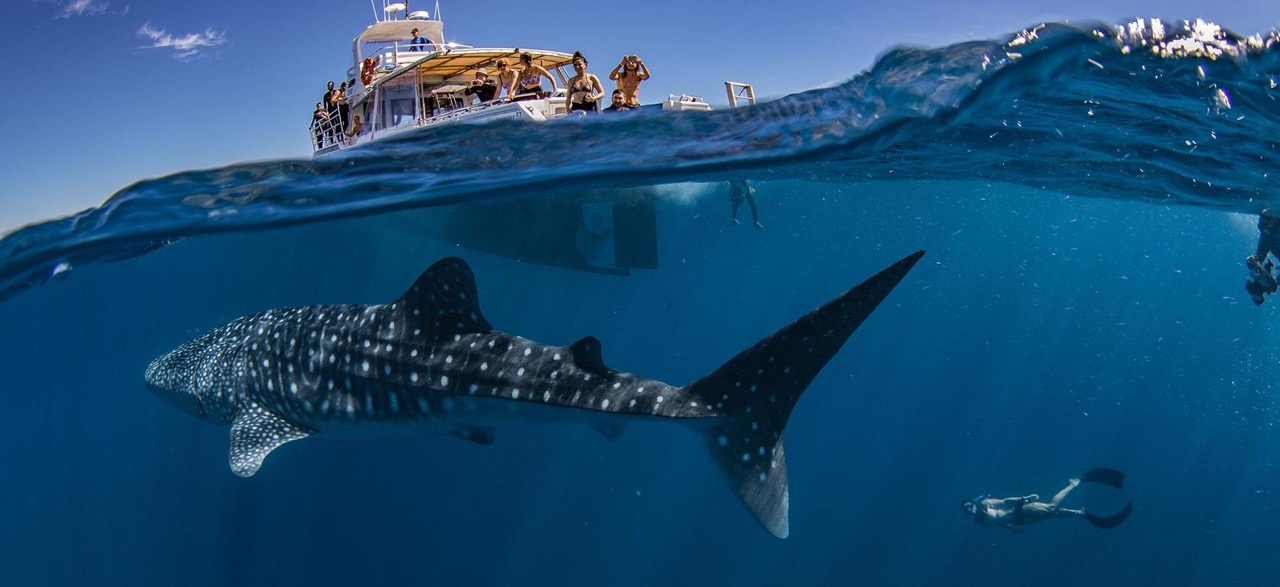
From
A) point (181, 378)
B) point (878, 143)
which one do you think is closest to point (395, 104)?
point (181, 378)

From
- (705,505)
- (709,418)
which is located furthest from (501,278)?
(709,418)

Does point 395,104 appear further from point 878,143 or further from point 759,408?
point 759,408

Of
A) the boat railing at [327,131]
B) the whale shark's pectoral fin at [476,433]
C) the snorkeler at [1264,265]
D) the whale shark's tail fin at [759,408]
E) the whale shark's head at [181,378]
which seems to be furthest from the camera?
the snorkeler at [1264,265]

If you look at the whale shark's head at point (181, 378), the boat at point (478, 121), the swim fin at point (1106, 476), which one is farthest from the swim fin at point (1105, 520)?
the whale shark's head at point (181, 378)

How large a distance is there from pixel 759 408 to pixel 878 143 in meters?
10.2

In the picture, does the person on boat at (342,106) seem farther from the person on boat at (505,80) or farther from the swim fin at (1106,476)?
the swim fin at (1106,476)

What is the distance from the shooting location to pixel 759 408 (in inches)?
227

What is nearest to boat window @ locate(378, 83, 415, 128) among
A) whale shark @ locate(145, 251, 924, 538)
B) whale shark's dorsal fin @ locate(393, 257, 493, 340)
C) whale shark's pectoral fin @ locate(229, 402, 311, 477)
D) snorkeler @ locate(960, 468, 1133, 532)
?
whale shark @ locate(145, 251, 924, 538)

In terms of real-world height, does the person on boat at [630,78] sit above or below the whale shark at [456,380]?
above

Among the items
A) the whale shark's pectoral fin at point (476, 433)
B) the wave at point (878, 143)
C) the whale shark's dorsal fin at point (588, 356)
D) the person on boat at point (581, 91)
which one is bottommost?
the whale shark's pectoral fin at point (476, 433)

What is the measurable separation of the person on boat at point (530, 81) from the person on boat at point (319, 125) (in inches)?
196

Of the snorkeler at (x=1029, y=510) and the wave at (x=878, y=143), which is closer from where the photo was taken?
the wave at (x=878, y=143)

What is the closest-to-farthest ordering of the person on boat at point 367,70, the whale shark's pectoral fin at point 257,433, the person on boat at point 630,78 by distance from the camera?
the whale shark's pectoral fin at point 257,433, the person on boat at point 630,78, the person on boat at point 367,70

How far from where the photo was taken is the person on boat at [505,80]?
13.0 m
